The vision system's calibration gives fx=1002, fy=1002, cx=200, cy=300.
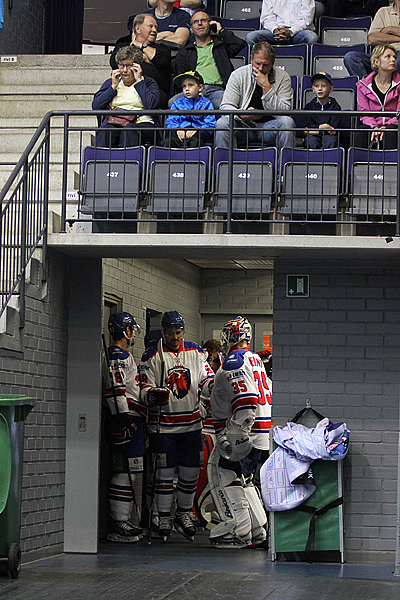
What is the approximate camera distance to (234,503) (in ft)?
30.9

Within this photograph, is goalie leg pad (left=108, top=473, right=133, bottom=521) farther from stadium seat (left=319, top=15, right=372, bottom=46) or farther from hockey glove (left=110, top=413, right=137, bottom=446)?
stadium seat (left=319, top=15, right=372, bottom=46)

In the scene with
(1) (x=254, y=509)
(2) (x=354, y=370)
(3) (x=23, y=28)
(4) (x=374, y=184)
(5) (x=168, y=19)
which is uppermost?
(3) (x=23, y=28)

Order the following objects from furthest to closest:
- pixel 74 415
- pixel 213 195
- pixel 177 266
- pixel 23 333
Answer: pixel 177 266
pixel 74 415
pixel 213 195
pixel 23 333

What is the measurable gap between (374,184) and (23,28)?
318 inches

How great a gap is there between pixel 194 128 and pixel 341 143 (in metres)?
1.57

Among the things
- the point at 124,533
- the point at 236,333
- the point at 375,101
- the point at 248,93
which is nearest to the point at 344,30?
the point at 248,93

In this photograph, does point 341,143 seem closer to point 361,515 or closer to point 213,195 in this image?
point 213,195

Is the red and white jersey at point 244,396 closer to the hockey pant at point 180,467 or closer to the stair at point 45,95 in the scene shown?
the hockey pant at point 180,467

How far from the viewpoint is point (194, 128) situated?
27.5 ft

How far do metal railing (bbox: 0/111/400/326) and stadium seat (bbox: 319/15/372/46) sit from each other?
3.88 m

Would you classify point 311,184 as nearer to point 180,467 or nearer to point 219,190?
point 219,190

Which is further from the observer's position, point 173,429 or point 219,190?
point 173,429

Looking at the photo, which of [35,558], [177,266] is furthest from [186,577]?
[177,266]

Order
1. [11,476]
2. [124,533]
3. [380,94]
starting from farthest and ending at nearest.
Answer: [124,533]
[380,94]
[11,476]
